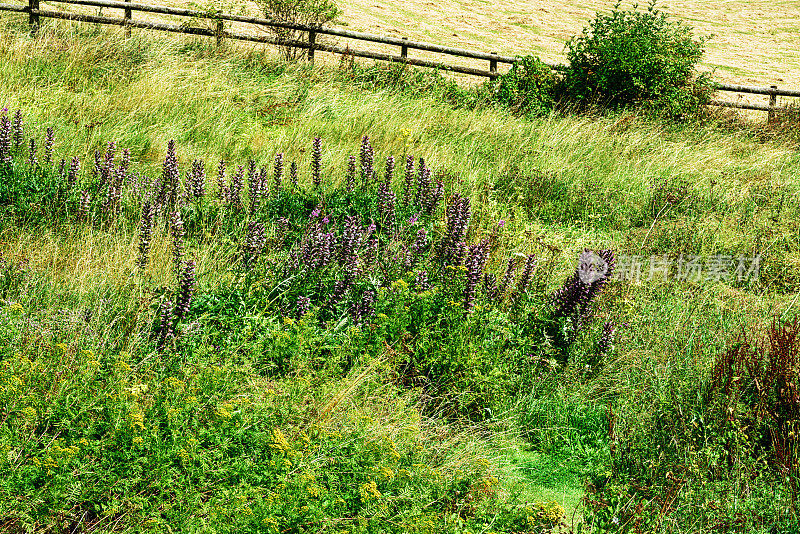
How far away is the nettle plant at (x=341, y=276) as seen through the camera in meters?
4.67

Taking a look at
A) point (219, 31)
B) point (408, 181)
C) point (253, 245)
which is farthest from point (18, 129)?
point (219, 31)

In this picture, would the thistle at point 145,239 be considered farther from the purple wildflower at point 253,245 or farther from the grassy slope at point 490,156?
the purple wildflower at point 253,245

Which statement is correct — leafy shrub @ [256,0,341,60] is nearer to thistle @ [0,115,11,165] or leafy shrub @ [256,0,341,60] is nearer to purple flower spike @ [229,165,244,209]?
purple flower spike @ [229,165,244,209]

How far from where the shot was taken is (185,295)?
4551 millimetres

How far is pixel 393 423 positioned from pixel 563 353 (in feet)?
5.42

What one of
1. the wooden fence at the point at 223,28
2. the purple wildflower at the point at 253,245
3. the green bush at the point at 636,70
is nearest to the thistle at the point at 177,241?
the purple wildflower at the point at 253,245

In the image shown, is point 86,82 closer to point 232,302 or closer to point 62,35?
point 62,35

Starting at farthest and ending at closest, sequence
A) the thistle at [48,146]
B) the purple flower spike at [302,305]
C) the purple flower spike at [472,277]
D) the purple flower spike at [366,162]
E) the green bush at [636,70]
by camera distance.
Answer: the green bush at [636,70], the purple flower spike at [366,162], the thistle at [48,146], the purple flower spike at [472,277], the purple flower spike at [302,305]

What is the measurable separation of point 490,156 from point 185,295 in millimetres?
5737

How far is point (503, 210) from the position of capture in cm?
771

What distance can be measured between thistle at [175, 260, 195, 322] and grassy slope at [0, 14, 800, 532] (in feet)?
1.78

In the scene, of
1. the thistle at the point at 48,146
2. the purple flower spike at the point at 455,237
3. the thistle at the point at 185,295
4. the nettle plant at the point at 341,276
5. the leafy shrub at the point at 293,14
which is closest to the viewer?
the thistle at the point at 185,295

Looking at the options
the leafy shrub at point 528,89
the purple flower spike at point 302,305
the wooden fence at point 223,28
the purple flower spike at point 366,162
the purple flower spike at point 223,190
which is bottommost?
the purple flower spike at point 302,305

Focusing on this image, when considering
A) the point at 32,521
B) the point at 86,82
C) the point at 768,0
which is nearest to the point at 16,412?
the point at 32,521
